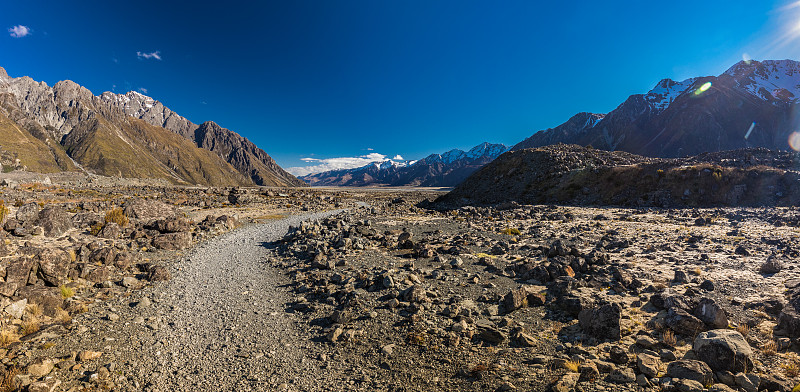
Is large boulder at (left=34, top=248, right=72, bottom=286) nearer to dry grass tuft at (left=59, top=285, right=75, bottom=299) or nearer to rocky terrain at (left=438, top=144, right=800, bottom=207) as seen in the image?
dry grass tuft at (left=59, top=285, right=75, bottom=299)

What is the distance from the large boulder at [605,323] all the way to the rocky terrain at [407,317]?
0.12ft

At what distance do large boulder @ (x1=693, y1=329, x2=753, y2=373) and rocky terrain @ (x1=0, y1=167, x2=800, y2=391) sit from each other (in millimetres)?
36

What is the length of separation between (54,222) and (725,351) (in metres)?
39.7

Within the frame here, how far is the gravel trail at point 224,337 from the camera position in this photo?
8320 mm

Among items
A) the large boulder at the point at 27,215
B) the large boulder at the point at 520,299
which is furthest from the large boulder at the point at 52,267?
the large boulder at the point at 520,299

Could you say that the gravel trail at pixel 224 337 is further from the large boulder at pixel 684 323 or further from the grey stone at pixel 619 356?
the large boulder at pixel 684 323

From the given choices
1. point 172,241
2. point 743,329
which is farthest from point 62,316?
point 743,329

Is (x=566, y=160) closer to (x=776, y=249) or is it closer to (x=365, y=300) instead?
(x=776, y=249)

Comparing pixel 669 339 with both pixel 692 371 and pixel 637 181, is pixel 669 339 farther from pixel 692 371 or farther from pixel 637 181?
pixel 637 181

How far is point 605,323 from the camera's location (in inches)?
367

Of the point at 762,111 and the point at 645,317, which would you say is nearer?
the point at 645,317

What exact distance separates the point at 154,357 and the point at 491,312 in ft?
38.3

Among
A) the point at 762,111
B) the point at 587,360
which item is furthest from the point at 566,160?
the point at 762,111

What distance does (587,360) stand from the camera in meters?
8.09
